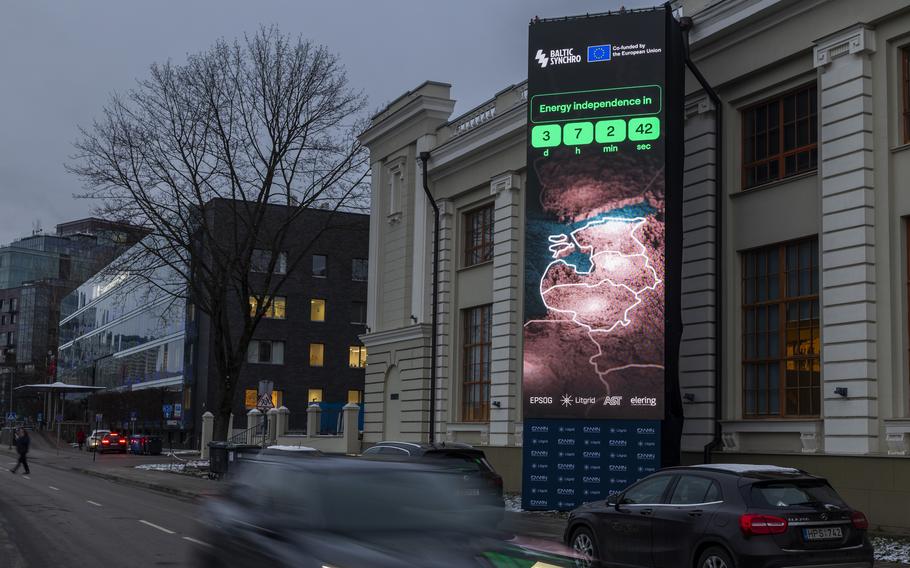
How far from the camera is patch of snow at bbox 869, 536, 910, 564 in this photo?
15.5 m

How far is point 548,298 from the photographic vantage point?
23.9 meters

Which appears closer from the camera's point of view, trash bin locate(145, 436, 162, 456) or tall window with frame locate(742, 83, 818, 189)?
tall window with frame locate(742, 83, 818, 189)

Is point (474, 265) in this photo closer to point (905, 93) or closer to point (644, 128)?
point (644, 128)

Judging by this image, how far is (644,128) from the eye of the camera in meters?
22.3

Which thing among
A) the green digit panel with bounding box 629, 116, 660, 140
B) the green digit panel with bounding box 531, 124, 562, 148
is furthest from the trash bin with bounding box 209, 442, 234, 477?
the green digit panel with bounding box 629, 116, 660, 140

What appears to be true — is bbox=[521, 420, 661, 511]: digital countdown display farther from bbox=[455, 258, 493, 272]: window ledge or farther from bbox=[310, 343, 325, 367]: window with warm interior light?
bbox=[310, 343, 325, 367]: window with warm interior light

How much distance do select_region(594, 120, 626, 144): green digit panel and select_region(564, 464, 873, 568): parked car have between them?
35.8 ft

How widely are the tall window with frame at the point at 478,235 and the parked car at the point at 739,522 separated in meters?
18.6

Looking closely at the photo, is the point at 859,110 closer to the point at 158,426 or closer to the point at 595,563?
the point at 595,563

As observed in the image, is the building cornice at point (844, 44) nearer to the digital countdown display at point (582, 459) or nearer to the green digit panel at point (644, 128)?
the green digit panel at point (644, 128)

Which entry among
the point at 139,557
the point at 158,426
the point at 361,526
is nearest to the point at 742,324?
the point at 139,557

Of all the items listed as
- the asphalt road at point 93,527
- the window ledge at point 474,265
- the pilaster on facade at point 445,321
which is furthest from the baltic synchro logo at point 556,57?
the asphalt road at point 93,527

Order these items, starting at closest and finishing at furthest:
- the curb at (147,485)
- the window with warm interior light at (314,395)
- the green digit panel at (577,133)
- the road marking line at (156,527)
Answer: the road marking line at (156,527) < the green digit panel at (577,133) < the curb at (147,485) < the window with warm interior light at (314,395)

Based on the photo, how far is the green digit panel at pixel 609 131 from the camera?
896 inches
